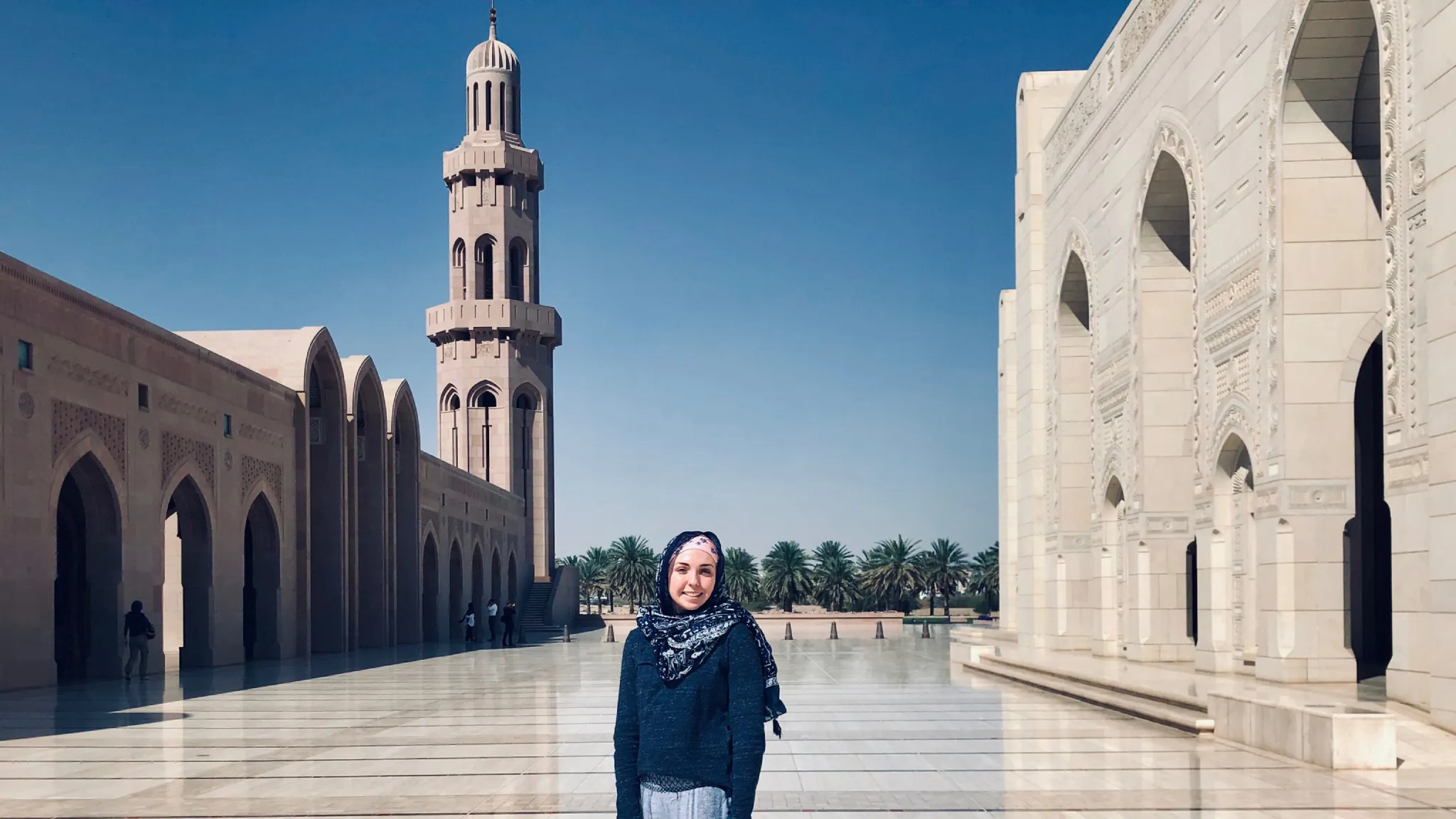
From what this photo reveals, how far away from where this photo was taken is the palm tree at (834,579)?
6006 centimetres

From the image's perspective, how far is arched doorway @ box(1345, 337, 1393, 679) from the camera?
14.4m

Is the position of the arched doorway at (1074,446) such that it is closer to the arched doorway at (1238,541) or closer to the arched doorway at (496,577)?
the arched doorway at (1238,541)

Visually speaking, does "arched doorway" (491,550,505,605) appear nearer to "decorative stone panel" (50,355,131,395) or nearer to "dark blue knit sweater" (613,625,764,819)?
"decorative stone panel" (50,355,131,395)

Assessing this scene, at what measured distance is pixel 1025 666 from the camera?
1564 centimetres

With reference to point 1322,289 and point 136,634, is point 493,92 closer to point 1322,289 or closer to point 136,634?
point 136,634

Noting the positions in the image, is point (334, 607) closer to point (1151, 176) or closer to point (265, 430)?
point (265, 430)

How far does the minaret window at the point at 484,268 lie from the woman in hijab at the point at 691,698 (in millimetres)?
37483

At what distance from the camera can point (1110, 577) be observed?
17.9 meters

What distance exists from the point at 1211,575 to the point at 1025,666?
2698mm

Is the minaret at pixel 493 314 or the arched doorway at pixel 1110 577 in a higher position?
the minaret at pixel 493 314

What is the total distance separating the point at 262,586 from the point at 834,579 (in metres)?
41.3

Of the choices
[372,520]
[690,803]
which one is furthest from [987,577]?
[690,803]

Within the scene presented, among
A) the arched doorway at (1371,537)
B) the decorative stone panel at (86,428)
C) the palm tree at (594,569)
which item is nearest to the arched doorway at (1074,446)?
the arched doorway at (1371,537)

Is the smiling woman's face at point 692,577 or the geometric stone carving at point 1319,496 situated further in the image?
the geometric stone carving at point 1319,496
